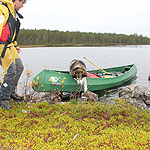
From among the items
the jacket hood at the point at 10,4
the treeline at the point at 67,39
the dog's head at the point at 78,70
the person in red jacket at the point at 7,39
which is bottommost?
the dog's head at the point at 78,70

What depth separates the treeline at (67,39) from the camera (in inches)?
5539

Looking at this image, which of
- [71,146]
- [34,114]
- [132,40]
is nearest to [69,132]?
[71,146]

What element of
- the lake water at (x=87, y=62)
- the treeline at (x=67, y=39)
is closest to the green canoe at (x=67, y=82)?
the lake water at (x=87, y=62)

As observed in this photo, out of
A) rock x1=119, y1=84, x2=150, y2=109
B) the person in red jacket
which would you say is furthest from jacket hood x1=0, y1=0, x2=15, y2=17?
rock x1=119, y1=84, x2=150, y2=109

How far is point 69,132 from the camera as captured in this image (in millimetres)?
4734

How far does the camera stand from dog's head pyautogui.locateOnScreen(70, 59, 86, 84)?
13.5 metres

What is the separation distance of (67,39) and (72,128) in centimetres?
15820

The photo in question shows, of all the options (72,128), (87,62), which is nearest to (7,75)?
(72,128)

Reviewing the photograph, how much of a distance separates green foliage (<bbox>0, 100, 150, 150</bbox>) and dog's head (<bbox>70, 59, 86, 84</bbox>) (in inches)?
275

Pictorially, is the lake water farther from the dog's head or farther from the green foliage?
the dog's head

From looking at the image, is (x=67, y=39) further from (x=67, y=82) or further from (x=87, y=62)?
(x=67, y=82)

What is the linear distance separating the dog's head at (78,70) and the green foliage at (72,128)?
698cm

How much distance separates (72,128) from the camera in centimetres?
493

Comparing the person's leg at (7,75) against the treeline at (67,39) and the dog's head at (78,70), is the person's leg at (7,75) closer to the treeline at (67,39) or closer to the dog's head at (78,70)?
the dog's head at (78,70)
